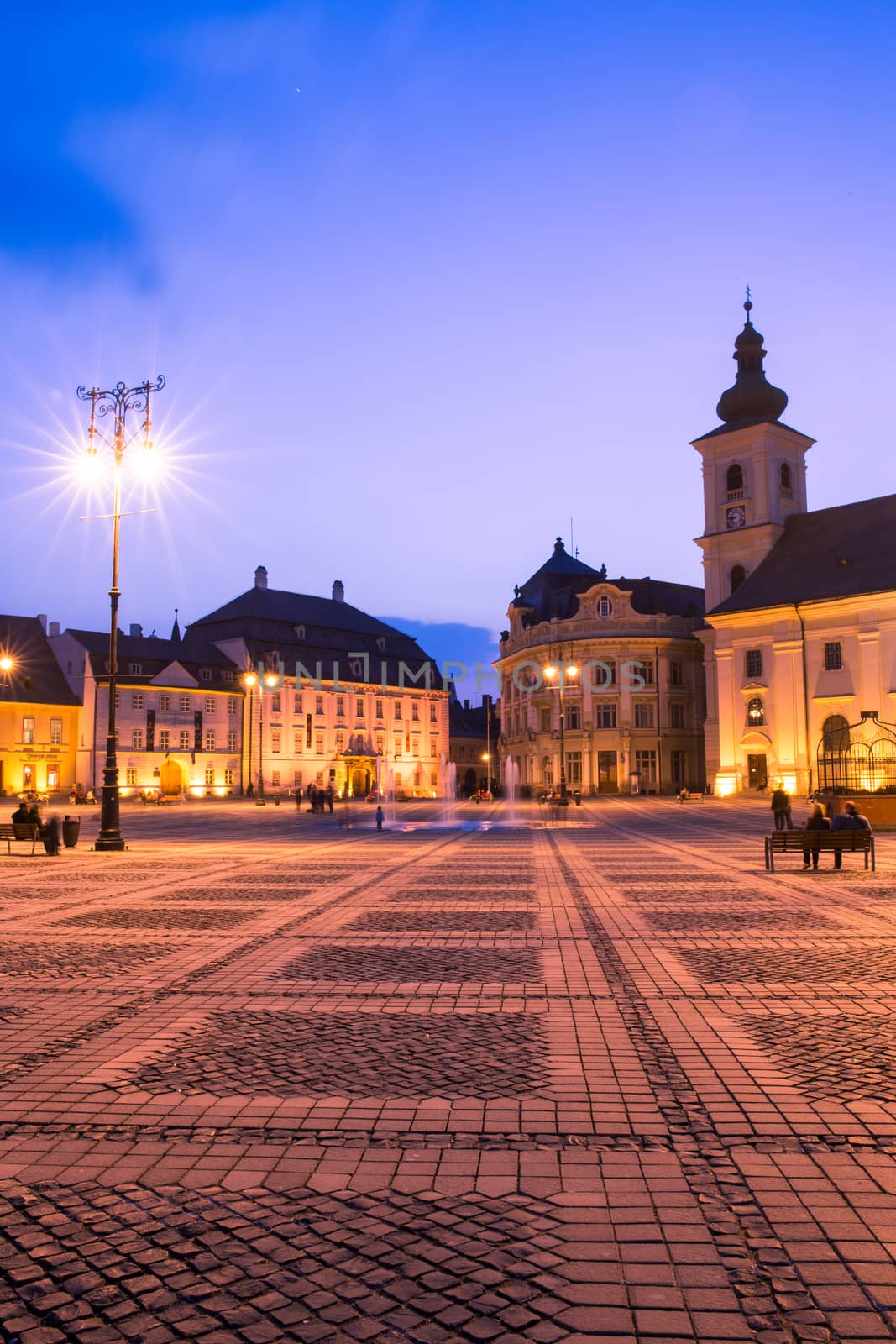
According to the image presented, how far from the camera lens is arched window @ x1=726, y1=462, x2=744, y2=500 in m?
66.0

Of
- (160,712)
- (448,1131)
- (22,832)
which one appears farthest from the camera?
(160,712)

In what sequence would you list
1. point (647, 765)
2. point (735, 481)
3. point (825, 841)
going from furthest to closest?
point (647, 765), point (735, 481), point (825, 841)

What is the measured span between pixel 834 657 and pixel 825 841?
41.0 m

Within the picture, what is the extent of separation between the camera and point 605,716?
7944 centimetres

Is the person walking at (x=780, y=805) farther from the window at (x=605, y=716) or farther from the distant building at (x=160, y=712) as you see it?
the window at (x=605, y=716)

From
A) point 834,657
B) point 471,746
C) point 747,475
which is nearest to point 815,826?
point 834,657

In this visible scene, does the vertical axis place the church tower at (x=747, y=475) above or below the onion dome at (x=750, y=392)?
below

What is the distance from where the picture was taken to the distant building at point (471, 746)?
114438mm

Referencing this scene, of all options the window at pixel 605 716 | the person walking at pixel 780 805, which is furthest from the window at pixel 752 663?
the person walking at pixel 780 805

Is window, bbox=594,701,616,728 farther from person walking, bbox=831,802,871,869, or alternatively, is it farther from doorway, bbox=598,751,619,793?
person walking, bbox=831,802,871,869

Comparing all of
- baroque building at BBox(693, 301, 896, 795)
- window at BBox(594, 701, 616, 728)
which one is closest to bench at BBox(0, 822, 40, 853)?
baroque building at BBox(693, 301, 896, 795)

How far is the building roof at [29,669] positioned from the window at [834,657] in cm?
4806

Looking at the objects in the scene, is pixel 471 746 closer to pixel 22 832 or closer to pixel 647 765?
pixel 647 765

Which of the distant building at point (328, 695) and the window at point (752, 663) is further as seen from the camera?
the distant building at point (328, 695)
